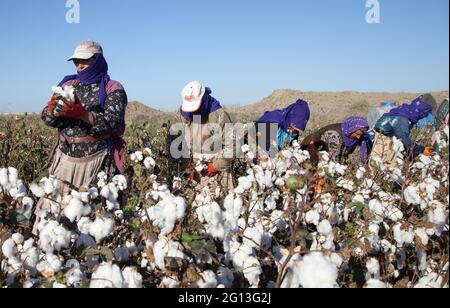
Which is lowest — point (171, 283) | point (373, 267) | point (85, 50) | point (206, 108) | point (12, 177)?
point (373, 267)

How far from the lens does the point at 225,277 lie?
151 cm

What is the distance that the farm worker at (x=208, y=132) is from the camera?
308 cm

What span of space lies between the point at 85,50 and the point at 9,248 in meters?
1.41

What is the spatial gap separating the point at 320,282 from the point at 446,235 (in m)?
0.93

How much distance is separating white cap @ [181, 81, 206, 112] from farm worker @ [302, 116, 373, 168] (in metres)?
1.48

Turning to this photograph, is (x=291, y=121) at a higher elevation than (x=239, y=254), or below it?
higher

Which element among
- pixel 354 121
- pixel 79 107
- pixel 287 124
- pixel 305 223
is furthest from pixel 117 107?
pixel 354 121

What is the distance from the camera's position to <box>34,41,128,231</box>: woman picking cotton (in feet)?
8.62

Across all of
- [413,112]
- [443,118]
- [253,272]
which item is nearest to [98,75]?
[253,272]

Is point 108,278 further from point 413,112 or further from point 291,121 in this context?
point 413,112

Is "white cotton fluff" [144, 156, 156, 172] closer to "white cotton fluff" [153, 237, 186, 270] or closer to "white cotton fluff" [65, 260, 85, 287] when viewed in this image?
"white cotton fluff" [65, 260, 85, 287]

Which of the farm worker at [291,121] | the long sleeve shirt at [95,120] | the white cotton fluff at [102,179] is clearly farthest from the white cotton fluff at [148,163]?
the farm worker at [291,121]

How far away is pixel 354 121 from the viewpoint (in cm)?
426

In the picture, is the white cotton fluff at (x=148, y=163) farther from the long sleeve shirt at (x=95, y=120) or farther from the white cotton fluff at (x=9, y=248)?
the white cotton fluff at (x=9, y=248)
